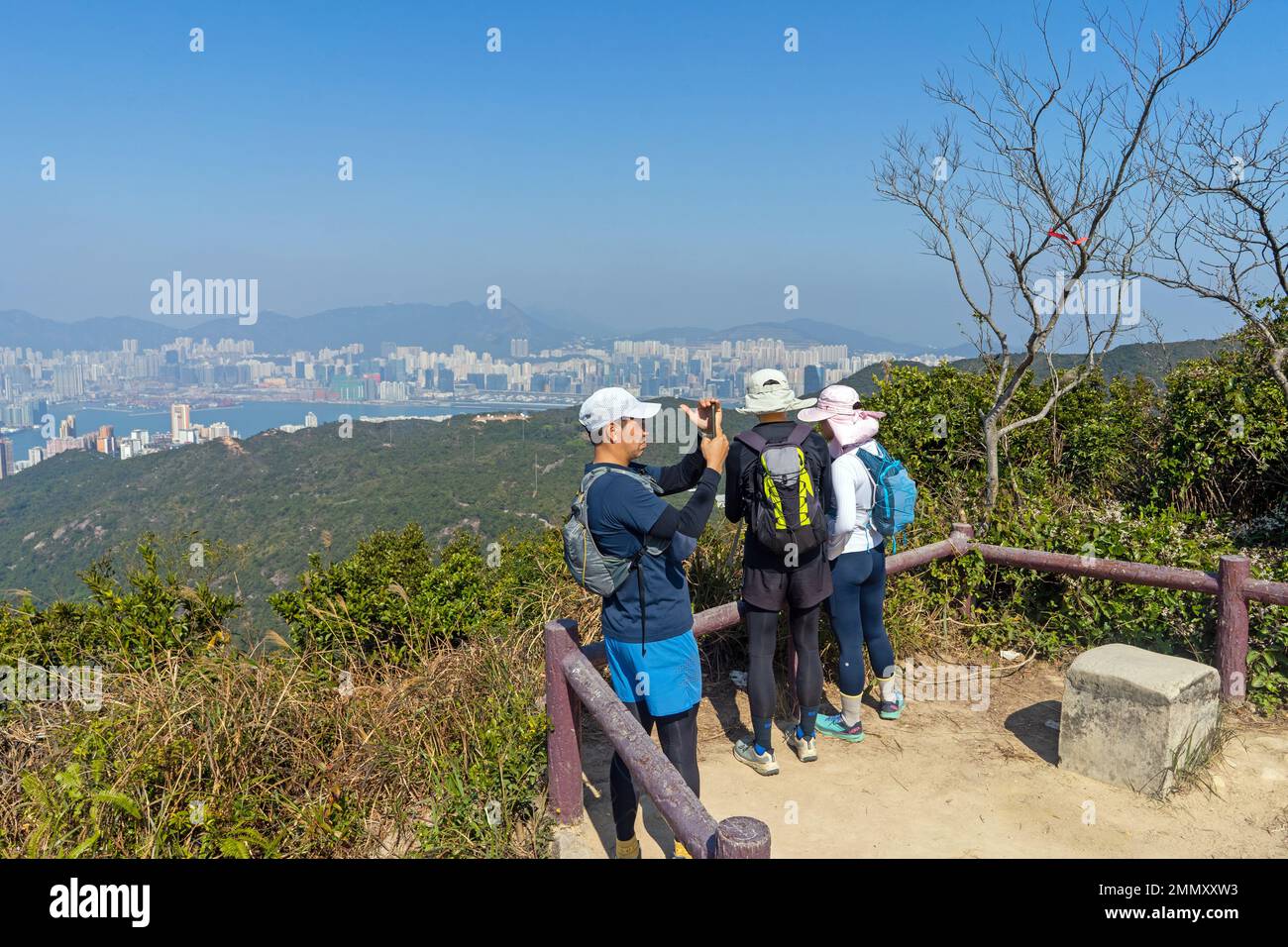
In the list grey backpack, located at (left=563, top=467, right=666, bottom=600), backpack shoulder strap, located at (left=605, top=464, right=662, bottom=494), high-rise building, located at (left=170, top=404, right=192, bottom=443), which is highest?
backpack shoulder strap, located at (left=605, top=464, right=662, bottom=494)

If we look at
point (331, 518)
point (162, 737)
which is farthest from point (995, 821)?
point (331, 518)

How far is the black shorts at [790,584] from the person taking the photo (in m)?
3.48

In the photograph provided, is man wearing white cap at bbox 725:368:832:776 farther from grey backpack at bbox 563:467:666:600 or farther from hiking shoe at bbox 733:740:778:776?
grey backpack at bbox 563:467:666:600

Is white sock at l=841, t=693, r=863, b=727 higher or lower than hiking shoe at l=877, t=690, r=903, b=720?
higher

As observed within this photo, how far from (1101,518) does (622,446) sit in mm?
5086

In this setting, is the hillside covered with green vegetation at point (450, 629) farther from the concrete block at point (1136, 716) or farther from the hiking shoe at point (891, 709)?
the concrete block at point (1136, 716)

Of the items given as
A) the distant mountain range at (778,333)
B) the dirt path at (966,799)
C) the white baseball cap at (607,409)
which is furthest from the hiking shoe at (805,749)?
the distant mountain range at (778,333)

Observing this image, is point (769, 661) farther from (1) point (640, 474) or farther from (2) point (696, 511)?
(1) point (640, 474)

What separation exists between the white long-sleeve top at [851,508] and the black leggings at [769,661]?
36cm

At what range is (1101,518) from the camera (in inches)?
250

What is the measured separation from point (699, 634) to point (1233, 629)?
2724 mm

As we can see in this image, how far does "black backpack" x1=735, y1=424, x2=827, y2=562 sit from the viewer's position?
333 centimetres

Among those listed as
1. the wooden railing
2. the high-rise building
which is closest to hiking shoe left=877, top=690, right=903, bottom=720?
the wooden railing

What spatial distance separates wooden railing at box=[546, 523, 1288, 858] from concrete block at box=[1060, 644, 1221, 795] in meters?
0.76
